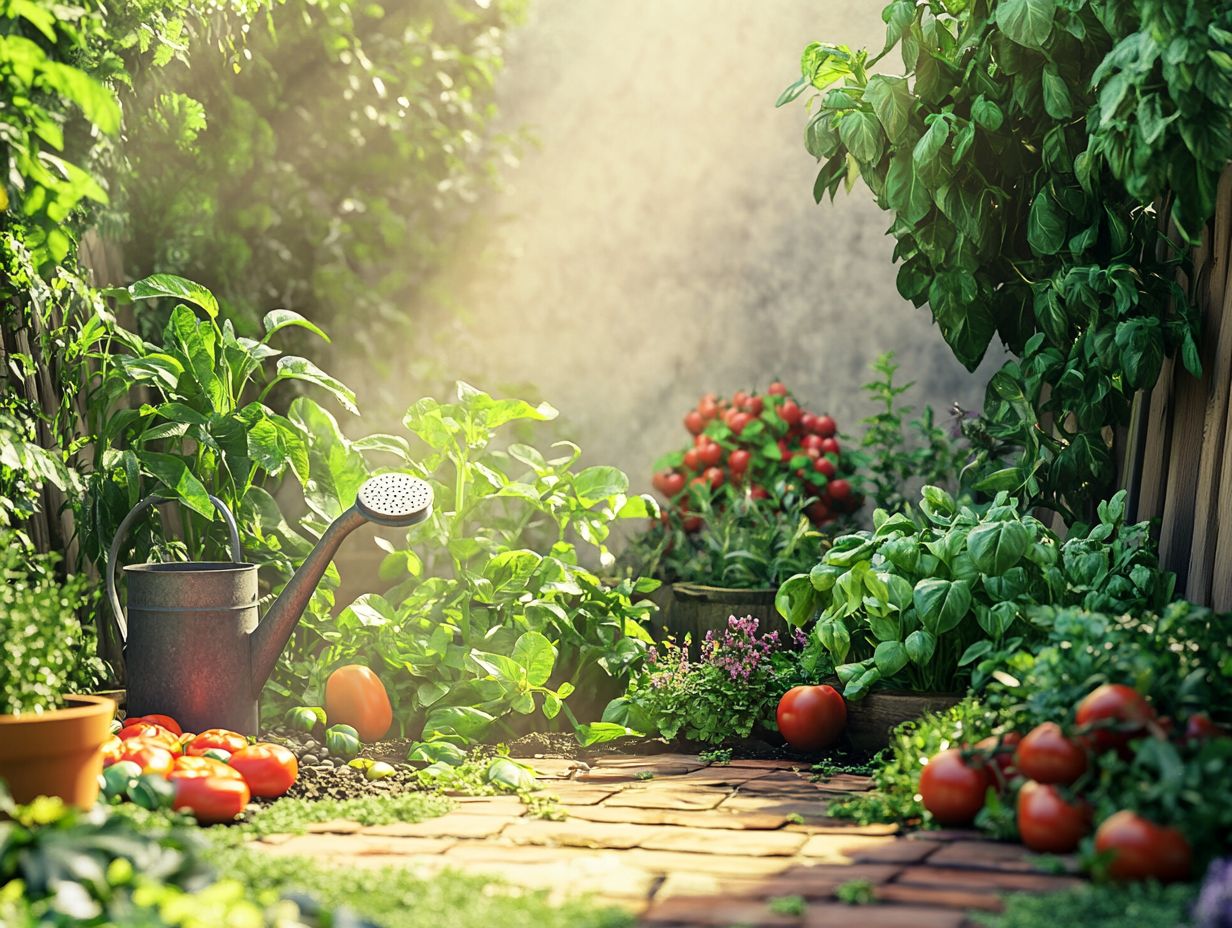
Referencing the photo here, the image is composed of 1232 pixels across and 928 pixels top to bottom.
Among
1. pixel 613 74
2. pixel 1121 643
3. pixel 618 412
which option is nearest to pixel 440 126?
pixel 613 74

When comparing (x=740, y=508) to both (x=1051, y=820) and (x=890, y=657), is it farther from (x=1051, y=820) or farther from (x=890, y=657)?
(x=1051, y=820)

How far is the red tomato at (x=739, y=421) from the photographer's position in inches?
181

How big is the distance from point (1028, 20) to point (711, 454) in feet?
6.63

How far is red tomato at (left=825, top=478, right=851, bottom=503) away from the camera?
14.6 feet

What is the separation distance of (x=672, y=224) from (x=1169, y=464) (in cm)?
269

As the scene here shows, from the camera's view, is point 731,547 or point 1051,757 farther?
point 731,547

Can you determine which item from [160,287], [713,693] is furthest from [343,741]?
[160,287]

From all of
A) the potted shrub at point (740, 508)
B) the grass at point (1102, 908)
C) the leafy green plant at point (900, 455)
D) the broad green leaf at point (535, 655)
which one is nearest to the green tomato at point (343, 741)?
the broad green leaf at point (535, 655)

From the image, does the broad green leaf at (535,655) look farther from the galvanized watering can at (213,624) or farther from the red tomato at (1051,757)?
the red tomato at (1051,757)

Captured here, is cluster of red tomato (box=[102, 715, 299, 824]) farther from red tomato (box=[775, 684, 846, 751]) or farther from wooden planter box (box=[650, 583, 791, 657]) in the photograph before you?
wooden planter box (box=[650, 583, 791, 657])

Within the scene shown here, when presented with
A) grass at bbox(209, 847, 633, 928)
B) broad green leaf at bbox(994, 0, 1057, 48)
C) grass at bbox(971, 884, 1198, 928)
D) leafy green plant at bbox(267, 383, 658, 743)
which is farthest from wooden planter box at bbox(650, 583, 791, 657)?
grass at bbox(971, 884, 1198, 928)

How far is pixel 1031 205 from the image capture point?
324 centimetres

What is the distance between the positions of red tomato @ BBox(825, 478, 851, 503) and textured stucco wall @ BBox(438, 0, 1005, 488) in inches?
27.2

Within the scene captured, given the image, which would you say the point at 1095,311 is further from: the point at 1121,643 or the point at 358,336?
the point at 358,336
